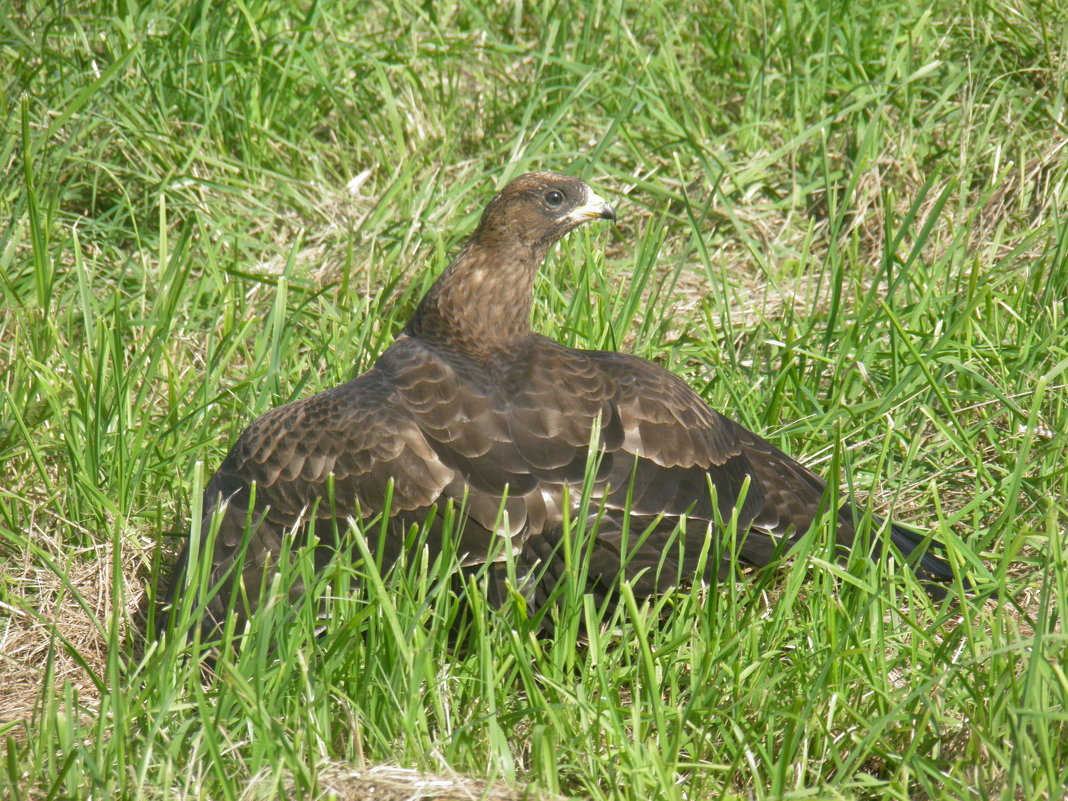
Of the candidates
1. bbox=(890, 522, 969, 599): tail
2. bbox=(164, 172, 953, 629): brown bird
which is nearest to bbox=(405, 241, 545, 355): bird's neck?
bbox=(164, 172, 953, 629): brown bird

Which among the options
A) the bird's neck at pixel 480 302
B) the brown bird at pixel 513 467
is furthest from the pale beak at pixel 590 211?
the brown bird at pixel 513 467

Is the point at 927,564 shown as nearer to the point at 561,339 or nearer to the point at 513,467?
the point at 513,467

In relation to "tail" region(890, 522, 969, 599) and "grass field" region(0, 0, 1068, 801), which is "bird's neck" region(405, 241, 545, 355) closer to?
"grass field" region(0, 0, 1068, 801)

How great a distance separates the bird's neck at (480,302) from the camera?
12.9 feet

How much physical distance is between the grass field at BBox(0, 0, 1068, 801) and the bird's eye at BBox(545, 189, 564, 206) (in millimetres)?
602

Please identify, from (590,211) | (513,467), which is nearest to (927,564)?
(513,467)

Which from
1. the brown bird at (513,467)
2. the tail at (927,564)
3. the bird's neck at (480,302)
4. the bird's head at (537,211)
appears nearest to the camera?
the brown bird at (513,467)

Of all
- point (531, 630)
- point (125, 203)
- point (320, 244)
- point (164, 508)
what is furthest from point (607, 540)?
point (125, 203)

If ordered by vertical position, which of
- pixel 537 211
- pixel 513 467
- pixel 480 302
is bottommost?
pixel 513 467

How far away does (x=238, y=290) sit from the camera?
16.6 ft

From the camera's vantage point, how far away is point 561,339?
4723mm

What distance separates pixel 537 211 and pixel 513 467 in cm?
99

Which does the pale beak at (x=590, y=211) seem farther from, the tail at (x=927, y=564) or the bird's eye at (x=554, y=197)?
the tail at (x=927, y=564)

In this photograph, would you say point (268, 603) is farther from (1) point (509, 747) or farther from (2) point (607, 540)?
(2) point (607, 540)
